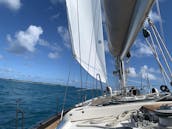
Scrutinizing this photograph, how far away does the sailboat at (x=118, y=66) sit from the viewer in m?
2.86

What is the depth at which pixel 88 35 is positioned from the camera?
6.24m

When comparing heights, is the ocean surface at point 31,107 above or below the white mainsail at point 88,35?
below

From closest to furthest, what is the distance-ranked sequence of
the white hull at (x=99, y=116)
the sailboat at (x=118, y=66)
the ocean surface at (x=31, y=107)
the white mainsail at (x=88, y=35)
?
the sailboat at (x=118, y=66) < the white hull at (x=99, y=116) < the white mainsail at (x=88, y=35) < the ocean surface at (x=31, y=107)

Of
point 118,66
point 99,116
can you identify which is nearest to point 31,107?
point 118,66

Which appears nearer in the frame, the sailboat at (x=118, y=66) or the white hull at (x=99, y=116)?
the sailboat at (x=118, y=66)

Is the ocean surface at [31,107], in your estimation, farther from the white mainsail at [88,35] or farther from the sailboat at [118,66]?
the sailboat at [118,66]

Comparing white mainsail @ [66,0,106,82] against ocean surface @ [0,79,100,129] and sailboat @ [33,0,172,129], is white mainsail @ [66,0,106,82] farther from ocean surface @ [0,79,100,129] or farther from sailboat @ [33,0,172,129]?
ocean surface @ [0,79,100,129]

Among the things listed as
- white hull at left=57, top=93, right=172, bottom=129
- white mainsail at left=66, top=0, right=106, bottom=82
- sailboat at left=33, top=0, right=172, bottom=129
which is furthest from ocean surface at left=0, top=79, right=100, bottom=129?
white hull at left=57, top=93, right=172, bottom=129

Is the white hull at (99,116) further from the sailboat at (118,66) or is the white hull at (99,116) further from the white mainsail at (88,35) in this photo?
the white mainsail at (88,35)

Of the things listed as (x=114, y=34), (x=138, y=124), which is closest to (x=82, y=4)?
(x=114, y=34)

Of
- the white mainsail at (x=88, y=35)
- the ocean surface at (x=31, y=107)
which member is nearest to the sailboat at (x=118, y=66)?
the white mainsail at (x=88, y=35)

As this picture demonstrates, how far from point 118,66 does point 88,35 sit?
161cm

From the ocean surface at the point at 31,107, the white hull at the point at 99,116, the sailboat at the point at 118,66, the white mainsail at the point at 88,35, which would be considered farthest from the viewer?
the ocean surface at the point at 31,107

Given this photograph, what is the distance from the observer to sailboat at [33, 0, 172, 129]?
286 centimetres
